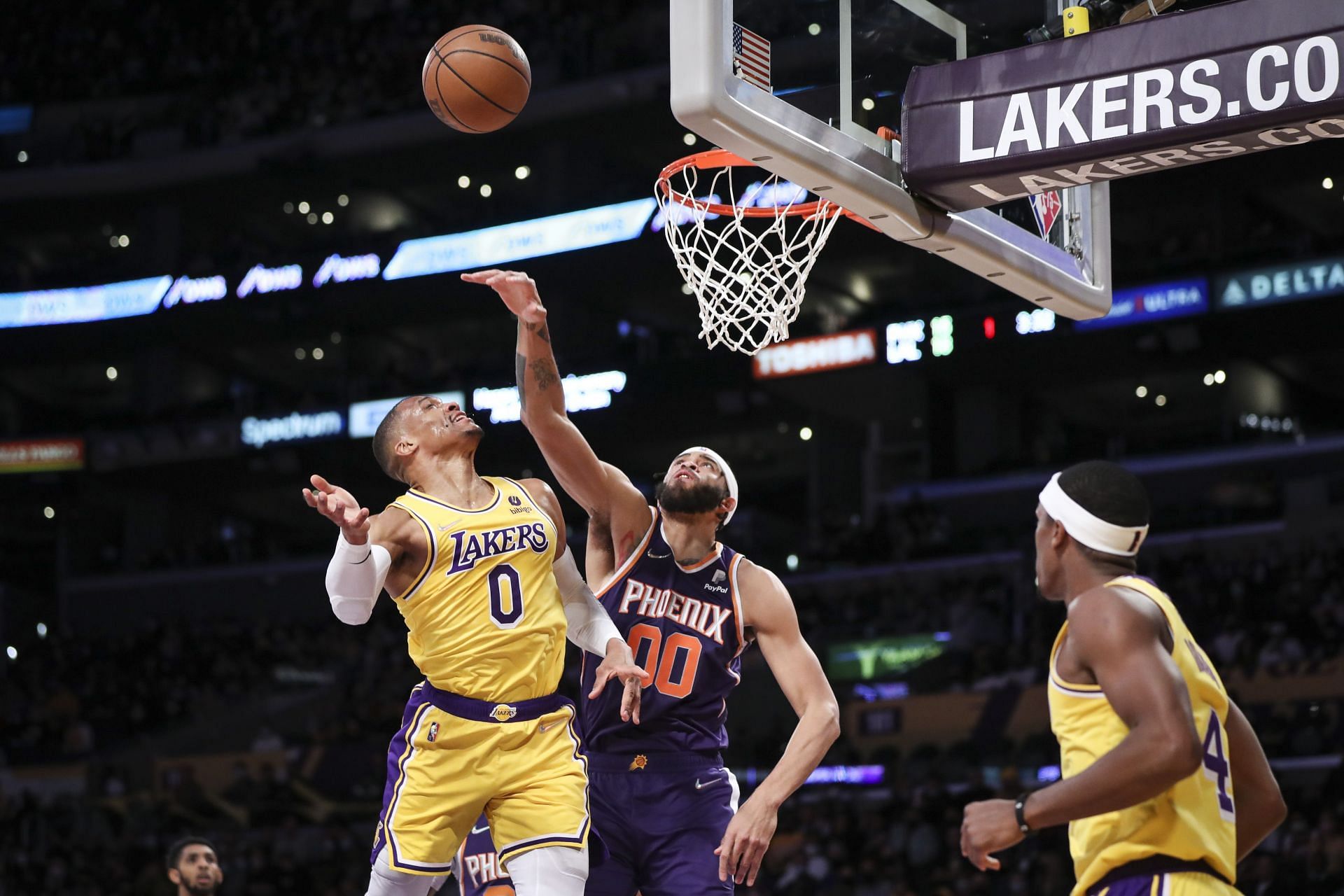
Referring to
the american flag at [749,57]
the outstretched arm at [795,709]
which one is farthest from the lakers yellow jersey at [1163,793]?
the american flag at [749,57]

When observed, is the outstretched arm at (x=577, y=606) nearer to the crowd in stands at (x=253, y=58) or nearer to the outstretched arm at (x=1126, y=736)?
the outstretched arm at (x=1126, y=736)

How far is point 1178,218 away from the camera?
28.6 metres

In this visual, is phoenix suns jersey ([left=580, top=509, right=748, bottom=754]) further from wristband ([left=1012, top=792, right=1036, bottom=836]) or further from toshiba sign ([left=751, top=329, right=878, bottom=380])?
toshiba sign ([left=751, top=329, right=878, bottom=380])

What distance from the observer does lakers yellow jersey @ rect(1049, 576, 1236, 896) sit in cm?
333

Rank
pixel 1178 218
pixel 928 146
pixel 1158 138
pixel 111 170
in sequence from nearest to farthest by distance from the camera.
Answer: pixel 1158 138
pixel 928 146
pixel 1178 218
pixel 111 170

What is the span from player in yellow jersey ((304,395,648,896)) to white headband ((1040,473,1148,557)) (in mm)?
1782

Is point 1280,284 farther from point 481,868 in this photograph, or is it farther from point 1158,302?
point 481,868

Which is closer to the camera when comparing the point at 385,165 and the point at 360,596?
the point at 360,596

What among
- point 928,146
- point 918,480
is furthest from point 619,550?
point 918,480

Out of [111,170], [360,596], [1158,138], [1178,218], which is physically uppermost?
[111,170]

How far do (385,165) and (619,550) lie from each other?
2541 cm

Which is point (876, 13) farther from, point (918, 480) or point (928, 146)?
point (918, 480)

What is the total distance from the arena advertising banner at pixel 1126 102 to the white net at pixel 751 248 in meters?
0.92

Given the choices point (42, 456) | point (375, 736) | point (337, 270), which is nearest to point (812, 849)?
point (375, 736)
